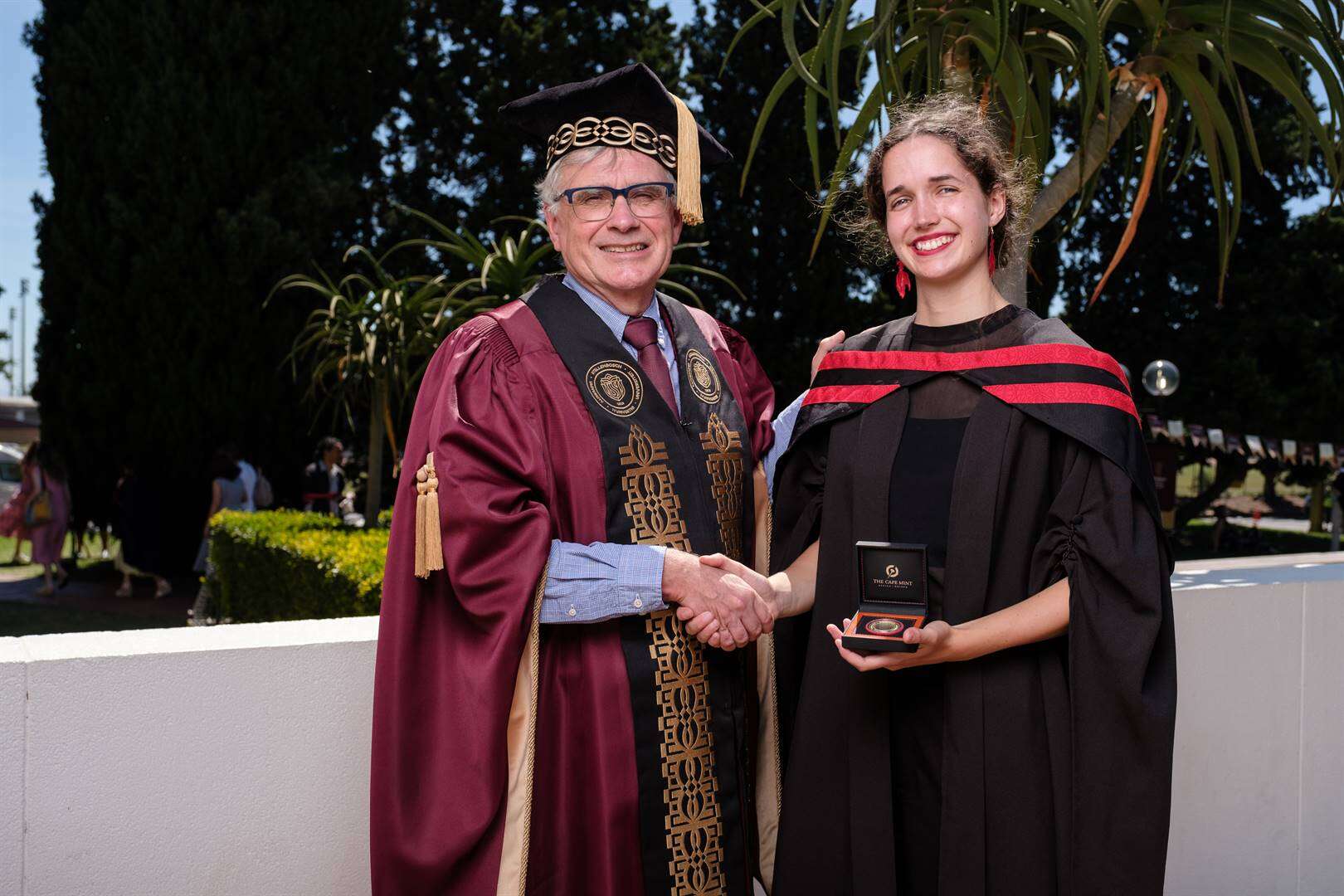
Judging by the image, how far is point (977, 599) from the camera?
75.3 inches

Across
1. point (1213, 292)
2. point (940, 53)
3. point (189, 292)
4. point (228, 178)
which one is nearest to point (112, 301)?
Result: point (189, 292)

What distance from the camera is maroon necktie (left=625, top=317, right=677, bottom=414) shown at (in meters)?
2.28

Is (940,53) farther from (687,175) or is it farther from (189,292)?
(189,292)

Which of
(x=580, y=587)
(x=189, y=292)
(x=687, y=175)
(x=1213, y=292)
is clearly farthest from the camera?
(x=1213, y=292)

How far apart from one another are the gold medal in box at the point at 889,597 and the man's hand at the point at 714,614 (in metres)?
0.32

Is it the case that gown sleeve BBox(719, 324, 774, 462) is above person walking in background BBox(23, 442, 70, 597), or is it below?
above

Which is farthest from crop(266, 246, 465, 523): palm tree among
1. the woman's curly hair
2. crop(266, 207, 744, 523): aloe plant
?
the woman's curly hair

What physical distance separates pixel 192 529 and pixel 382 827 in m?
13.1

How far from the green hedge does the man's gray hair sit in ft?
7.79

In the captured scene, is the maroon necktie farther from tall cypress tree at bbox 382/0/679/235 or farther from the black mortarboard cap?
tall cypress tree at bbox 382/0/679/235

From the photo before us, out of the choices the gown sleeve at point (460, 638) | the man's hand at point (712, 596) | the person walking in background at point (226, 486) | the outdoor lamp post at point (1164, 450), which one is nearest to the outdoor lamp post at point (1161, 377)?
the outdoor lamp post at point (1164, 450)

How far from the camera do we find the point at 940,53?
3.53m

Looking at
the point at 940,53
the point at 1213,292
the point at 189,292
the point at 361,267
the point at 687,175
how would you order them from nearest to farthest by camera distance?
the point at 687,175, the point at 940,53, the point at 189,292, the point at 361,267, the point at 1213,292

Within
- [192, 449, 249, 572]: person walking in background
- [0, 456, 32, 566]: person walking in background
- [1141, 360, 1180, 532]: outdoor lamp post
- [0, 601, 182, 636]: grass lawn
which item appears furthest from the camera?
[1141, 360, 1180, 532]: outdoor lamp post
